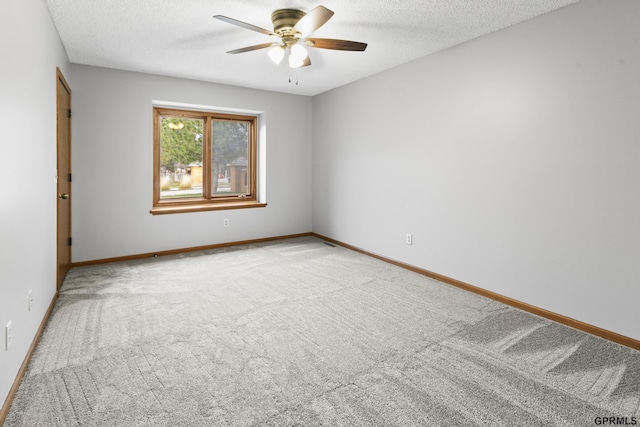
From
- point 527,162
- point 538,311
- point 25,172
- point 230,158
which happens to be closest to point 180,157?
point 230,158

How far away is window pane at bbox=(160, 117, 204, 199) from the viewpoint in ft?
17.0

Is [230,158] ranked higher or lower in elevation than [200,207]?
higher

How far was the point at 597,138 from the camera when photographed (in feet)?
8.54

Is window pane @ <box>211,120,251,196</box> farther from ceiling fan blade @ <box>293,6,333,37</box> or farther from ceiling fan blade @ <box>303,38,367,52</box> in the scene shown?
ceiling fan blade @ <box>293,6,333,37</box>

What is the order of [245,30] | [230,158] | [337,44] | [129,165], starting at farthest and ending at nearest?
[230,158]
[129,165]
[245,30]
[337,44]

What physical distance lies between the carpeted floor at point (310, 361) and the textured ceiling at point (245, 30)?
238cm

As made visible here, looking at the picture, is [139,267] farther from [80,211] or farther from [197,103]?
[197,103]

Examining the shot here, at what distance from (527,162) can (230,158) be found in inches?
163

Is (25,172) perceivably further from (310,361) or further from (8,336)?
(310,361)

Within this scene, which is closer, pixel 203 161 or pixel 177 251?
pixel 177 251

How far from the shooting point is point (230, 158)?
5.73 metres

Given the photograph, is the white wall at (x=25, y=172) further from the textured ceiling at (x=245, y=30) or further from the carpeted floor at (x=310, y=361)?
the textured ceiling at (x=245, y=30)

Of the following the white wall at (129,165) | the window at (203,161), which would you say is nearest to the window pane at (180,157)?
the window at (203,161)

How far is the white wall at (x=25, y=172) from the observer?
177cm
